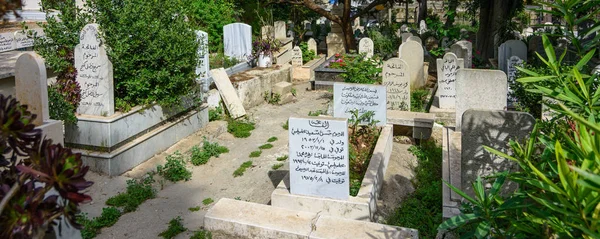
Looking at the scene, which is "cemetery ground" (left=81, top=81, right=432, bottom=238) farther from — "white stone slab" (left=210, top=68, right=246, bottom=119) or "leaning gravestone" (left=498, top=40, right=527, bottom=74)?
"leaning gravestone" (left=498, top=40, right=527, bottom=74)

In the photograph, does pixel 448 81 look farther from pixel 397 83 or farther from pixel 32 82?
pixel 32 82

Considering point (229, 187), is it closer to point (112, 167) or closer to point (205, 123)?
point (112, 167)

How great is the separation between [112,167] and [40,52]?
190 cm

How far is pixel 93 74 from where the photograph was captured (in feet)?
24.5

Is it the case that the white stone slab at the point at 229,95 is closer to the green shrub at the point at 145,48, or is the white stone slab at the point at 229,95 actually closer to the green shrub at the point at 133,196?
the green shrub at the point at 145,48

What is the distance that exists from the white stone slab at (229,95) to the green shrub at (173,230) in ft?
14.5

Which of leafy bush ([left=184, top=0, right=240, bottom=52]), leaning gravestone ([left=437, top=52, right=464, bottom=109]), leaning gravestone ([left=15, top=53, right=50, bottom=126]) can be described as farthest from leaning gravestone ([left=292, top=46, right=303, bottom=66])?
leaning gravestone ([left=15, top=53, right=50, bottom=126])

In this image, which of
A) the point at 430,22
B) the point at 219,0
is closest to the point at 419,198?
the point at 219,0

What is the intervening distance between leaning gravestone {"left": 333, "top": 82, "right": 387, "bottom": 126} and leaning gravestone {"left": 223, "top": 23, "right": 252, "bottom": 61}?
5.59 metres

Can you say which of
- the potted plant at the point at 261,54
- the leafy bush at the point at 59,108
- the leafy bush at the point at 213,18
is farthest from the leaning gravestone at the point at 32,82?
the leafy bush at the point at 213,18

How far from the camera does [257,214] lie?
4.89 metres

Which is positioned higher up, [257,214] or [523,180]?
[523,180]

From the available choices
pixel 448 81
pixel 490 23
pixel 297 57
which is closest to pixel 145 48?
pixel 448 81

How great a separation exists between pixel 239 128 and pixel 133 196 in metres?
3.19
